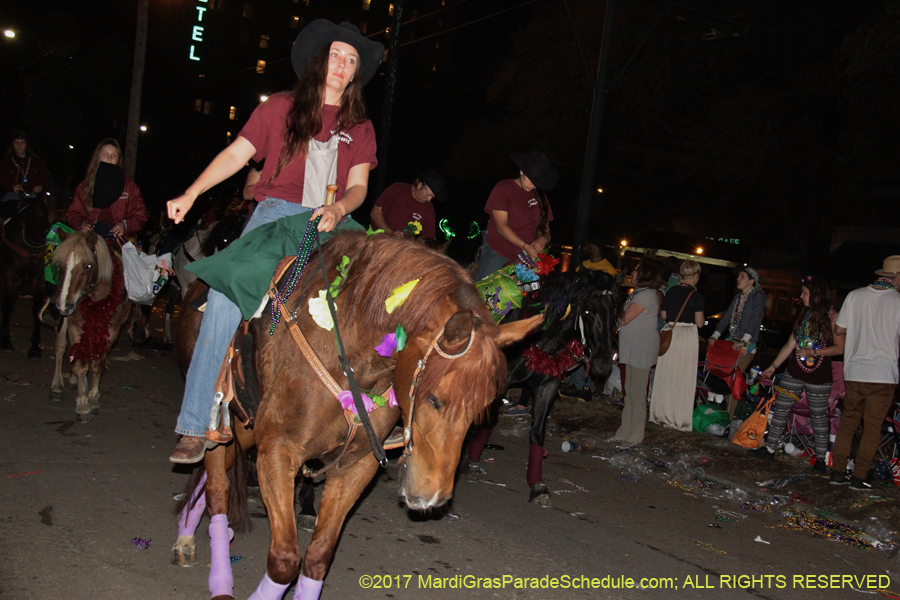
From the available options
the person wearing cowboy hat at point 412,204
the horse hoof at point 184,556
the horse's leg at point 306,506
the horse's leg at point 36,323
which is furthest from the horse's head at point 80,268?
the horse hoof at point 184,556

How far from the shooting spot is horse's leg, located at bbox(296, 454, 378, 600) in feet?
10.6

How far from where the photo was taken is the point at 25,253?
364 inches

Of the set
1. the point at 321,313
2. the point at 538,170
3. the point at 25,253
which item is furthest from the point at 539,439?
the point at 25,253

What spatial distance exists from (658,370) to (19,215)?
30.4ft

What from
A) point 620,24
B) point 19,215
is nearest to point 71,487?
point 19,215

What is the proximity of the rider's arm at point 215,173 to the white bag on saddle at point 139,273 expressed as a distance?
438 cm

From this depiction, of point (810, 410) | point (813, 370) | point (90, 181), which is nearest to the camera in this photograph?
point (90, 181)

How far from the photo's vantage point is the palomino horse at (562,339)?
20.7 feet

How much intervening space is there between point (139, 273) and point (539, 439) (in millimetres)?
→ 4710

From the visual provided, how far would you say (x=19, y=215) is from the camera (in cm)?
928

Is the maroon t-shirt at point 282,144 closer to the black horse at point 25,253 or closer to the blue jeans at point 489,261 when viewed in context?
the blue jeans at point 489,261

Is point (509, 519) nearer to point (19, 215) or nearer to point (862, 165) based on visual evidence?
point (19, 215)

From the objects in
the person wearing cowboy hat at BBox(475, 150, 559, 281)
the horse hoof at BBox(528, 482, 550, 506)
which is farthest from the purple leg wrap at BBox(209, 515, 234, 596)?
the person wearing cowboy hat at BBox(475, 150, 559, 281)

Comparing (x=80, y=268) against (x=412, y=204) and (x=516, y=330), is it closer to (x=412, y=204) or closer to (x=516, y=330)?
(x=412, y=204)
